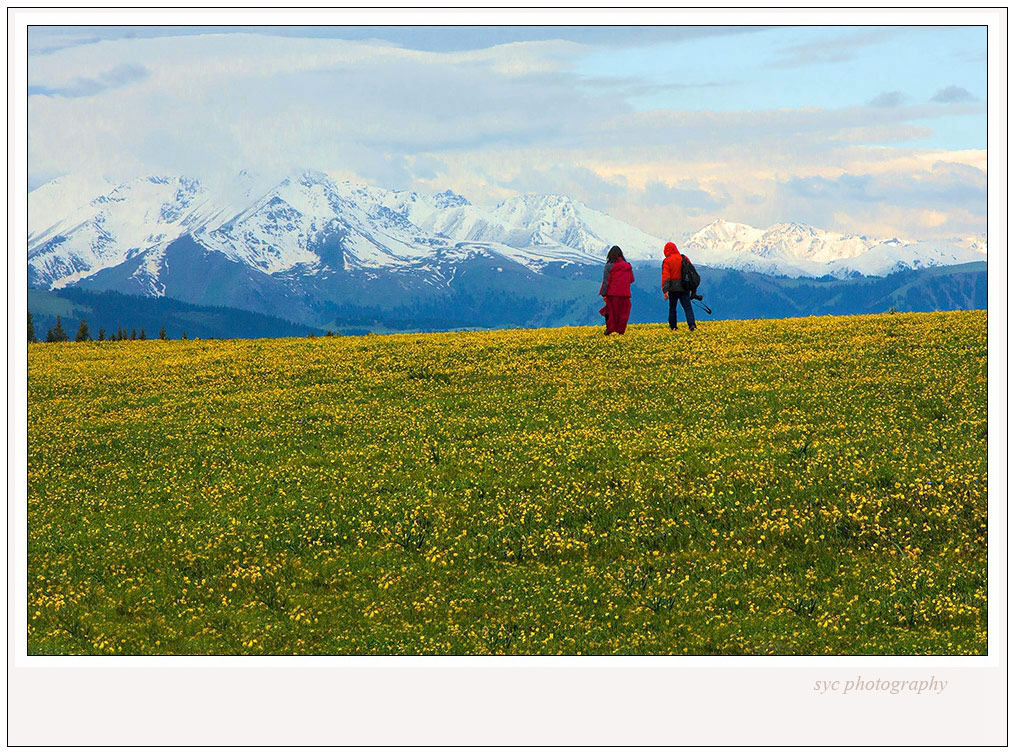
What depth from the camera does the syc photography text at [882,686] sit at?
1466 centimetres

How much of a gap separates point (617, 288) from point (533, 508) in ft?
55.2

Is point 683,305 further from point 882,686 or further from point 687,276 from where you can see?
point 882,686

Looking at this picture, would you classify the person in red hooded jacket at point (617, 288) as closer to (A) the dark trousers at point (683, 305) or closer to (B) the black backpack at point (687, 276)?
(A) the dark trousers at point (683, 305)

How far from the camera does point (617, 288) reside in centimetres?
3547

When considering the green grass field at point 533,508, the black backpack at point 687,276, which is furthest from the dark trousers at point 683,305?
the green grass field at point 533,508

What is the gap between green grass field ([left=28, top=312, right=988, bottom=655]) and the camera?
629 inches

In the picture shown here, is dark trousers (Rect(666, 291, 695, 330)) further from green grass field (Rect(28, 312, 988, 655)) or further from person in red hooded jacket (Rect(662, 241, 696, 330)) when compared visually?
green grass field (Rect(28, 312, 988, 655))

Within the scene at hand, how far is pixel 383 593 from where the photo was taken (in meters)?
17.2

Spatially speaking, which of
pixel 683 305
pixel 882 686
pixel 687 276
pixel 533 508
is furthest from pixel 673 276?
pixel 882 686

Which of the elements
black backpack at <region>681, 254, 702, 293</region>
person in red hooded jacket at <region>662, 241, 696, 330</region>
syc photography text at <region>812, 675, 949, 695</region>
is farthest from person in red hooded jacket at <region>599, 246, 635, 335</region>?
syc photography text at <region>812, 675, 949, 695</region>

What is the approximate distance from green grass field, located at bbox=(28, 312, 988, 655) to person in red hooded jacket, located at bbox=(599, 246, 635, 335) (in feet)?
14.3

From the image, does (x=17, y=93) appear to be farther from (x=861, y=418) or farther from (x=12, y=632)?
(x=861, y=418)

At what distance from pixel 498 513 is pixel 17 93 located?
456 inches

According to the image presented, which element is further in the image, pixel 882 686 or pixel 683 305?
pixel 683 305
